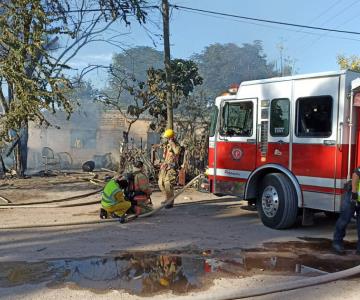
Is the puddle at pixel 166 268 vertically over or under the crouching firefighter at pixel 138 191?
under

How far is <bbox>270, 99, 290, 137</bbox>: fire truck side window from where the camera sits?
8594 mm

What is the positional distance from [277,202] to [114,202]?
2966mm

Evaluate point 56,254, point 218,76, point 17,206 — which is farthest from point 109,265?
point 218,76

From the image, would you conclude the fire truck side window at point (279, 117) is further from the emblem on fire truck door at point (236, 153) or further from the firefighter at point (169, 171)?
the firefighter at point (169, 171)

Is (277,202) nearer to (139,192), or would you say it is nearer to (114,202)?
(139,192)

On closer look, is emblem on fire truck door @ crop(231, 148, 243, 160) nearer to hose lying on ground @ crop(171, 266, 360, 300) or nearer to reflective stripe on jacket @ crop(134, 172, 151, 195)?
reflective stripe on jacket @ crop(134, 172, 151, 195)

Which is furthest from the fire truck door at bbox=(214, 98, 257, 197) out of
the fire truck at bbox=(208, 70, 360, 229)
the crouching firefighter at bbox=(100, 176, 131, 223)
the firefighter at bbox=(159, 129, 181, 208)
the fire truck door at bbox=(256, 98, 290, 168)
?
the crouching firefighter at bbox=(100, 176, 131, 223)

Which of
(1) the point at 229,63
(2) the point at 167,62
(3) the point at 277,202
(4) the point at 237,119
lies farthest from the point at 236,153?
(1) the point at 229,63

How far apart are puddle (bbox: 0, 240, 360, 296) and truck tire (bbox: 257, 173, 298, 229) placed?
3.92ft

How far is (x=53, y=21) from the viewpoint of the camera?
520 inches

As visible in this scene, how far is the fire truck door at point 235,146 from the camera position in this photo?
925 cm

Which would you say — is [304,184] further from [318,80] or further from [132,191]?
[132,191]

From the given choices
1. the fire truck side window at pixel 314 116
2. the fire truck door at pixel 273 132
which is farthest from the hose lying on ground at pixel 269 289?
the fire truck door at pixel 273 132

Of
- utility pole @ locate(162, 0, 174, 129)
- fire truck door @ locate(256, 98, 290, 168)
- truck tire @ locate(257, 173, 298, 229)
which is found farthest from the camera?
utility pole @ locate(162, 0, 174, 129)
